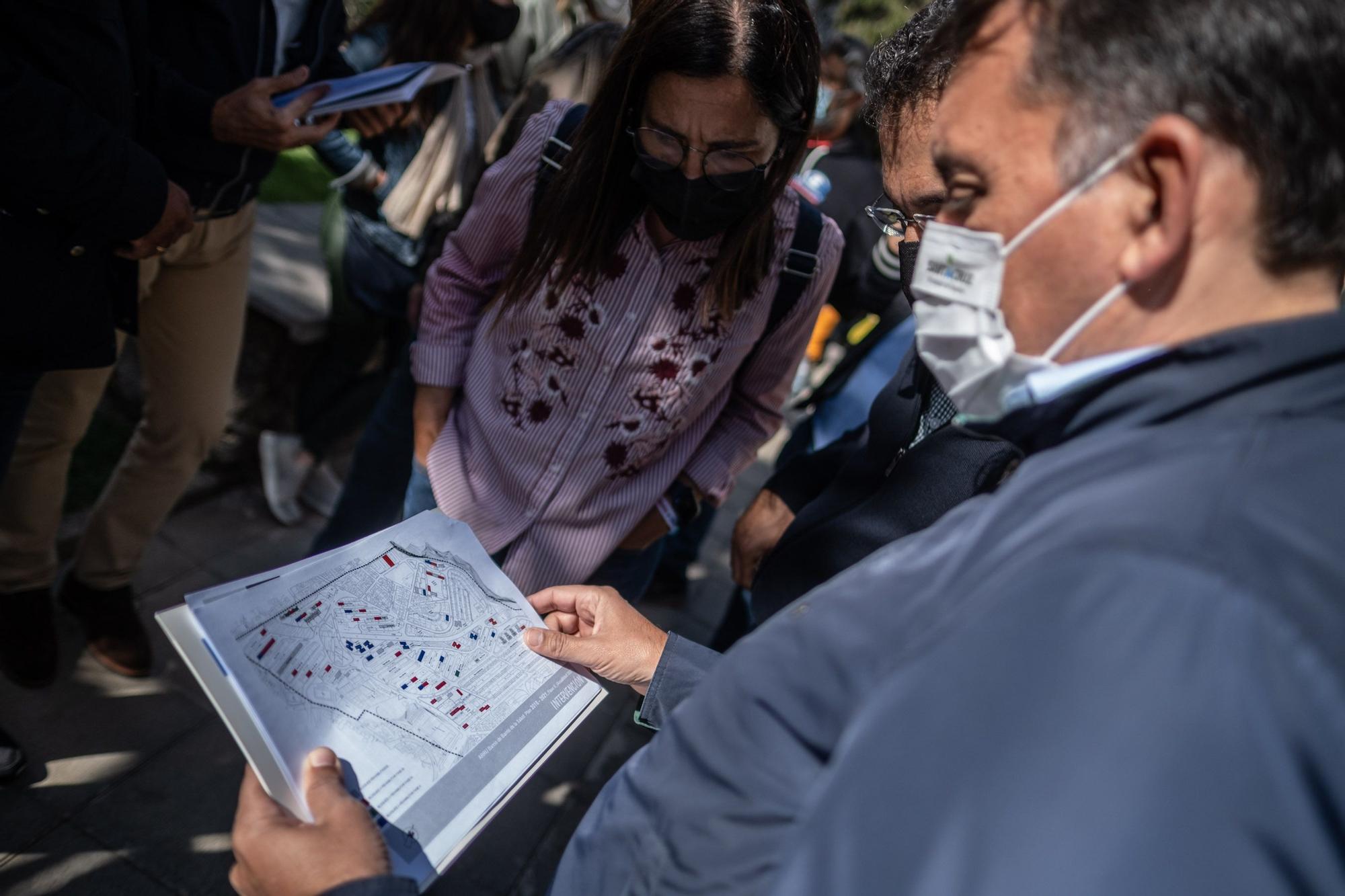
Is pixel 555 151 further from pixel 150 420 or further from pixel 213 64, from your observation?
pixel 150 420

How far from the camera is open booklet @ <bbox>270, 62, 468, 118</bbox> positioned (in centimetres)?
216

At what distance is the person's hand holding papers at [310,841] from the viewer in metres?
0.94

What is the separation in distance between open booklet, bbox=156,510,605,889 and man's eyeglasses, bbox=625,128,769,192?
2.70 ft

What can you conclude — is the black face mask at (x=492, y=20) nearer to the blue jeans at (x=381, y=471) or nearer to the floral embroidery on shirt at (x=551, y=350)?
the blue jeans at (x=381, y=471)

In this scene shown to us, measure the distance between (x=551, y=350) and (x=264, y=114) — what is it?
2.98 ft

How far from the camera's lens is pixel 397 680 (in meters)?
1.23

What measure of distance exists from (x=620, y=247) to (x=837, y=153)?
6.47 ft

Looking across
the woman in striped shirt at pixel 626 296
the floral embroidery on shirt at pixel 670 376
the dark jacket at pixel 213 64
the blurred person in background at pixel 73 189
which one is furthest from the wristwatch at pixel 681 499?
the dark jacket at pixel 213 64

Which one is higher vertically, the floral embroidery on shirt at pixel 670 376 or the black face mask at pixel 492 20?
the black face mask at pixel 492 20

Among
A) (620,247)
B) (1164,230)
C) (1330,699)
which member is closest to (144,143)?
(620,247)

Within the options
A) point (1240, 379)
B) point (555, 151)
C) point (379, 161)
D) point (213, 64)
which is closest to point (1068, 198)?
point (1240, 379)

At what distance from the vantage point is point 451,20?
2770 mm

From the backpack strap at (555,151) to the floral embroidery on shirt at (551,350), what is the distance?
22 centimetres

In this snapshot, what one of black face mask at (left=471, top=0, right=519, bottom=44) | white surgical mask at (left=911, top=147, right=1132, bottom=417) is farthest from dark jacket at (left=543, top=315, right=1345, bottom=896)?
black face mask at (left=471, top=0, right=519, bottom=44)
